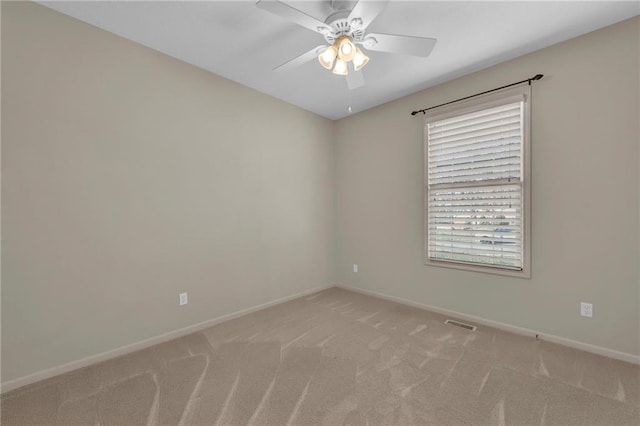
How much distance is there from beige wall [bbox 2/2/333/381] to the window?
6.70ft

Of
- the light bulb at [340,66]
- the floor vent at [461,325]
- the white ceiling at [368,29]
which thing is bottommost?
the floor vent at [461,325]

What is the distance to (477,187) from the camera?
2.95 metres

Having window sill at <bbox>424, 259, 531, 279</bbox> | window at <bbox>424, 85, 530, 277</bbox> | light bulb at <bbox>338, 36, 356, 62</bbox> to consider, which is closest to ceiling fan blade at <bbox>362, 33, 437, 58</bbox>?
light bulb at <bbox>338, 36, 356, 62</bbox>

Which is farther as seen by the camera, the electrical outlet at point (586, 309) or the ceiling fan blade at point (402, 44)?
the electrical outlet at point (586, 309)

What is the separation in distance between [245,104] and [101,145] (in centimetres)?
156

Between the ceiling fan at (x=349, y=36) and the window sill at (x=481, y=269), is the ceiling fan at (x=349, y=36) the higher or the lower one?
the higher one

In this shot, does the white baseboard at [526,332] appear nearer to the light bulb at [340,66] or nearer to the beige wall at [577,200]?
the beige wall at [577,200]

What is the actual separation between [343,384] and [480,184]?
237 centimetres

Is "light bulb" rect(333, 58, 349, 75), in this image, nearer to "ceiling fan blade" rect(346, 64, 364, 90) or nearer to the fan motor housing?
the fan motor housing

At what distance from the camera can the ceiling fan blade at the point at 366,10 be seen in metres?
1.58

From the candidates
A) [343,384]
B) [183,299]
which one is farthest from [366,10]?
[183,299]

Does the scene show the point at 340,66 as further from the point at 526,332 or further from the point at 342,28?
the point at 526,332

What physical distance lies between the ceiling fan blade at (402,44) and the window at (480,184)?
1.34m

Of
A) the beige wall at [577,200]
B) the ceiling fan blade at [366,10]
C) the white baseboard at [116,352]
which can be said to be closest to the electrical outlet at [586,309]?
the beige wall at [577,200]
